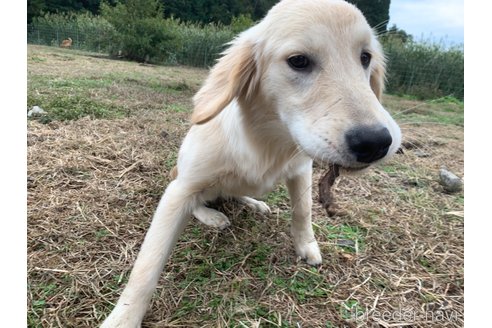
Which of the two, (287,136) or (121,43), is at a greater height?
(287,136)

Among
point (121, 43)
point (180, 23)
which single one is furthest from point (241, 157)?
point (180, 23)

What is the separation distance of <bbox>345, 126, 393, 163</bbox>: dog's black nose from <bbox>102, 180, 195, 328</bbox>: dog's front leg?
854mm

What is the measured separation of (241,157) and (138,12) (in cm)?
1705

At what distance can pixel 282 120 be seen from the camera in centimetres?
164

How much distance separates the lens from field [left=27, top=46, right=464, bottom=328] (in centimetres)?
163

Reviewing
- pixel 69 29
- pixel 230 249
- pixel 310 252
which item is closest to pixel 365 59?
pixel 310 252

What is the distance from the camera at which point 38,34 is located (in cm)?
2097

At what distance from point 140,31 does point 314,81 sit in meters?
16.5

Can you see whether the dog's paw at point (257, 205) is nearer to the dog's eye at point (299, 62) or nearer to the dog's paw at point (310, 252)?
the dog's paw at point (310, 252)

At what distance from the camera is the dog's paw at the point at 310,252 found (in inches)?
79.7

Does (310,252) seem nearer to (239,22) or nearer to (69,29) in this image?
(239,22)

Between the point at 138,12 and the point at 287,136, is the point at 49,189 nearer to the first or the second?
the point at 287,136

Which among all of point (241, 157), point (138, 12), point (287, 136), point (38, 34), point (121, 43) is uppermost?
point (287, 136)

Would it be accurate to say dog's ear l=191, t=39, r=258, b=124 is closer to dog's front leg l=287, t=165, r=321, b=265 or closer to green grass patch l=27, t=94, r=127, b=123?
dog's front leg l=287, t=165, r=321, b=265
